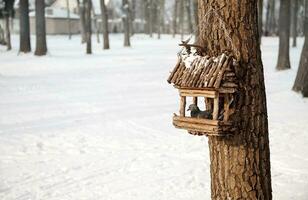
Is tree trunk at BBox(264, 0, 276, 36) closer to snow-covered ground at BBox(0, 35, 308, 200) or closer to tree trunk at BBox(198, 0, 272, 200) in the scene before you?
snow-covered ground at BBox(0, 35, 308, 200)

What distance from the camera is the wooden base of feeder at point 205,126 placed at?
138 inches

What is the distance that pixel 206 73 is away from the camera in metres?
3.62

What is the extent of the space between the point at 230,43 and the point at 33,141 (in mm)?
5783

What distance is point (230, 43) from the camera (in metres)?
3.64

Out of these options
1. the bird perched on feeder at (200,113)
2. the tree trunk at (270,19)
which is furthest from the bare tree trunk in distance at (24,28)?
the tree trunk at (270,19)

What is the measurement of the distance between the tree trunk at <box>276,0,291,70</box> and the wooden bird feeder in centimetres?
1570

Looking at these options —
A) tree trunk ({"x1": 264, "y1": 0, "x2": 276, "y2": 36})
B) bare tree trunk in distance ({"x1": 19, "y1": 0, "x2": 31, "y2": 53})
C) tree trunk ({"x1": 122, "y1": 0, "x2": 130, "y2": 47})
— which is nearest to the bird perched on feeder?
bare tree trunk in distance ({"x1": 19, "y1": 0, "x2": 31, "y2": 53})

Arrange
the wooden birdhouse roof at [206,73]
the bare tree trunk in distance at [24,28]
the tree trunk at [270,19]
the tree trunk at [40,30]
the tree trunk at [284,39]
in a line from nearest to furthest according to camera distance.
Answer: the wooden birdhouse roof at [206,73] → the tree trunk at [284,39] → the tree trunk at [40,30] → the bare tree trunk in distance at [24,28] → the tree trunk at [270,19]

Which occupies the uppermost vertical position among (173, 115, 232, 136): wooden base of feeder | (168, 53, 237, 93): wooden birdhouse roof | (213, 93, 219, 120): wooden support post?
(168, 53, 237, 93): wooden birdhouse roof

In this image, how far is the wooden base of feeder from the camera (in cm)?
352

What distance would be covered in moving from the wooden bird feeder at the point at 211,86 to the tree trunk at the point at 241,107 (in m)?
0.09

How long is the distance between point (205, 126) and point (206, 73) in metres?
0.43

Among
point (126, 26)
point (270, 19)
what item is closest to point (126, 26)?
point (126, 26)

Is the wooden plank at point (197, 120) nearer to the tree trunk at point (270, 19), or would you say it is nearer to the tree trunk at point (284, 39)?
the tree trunk at point (284, 39)
